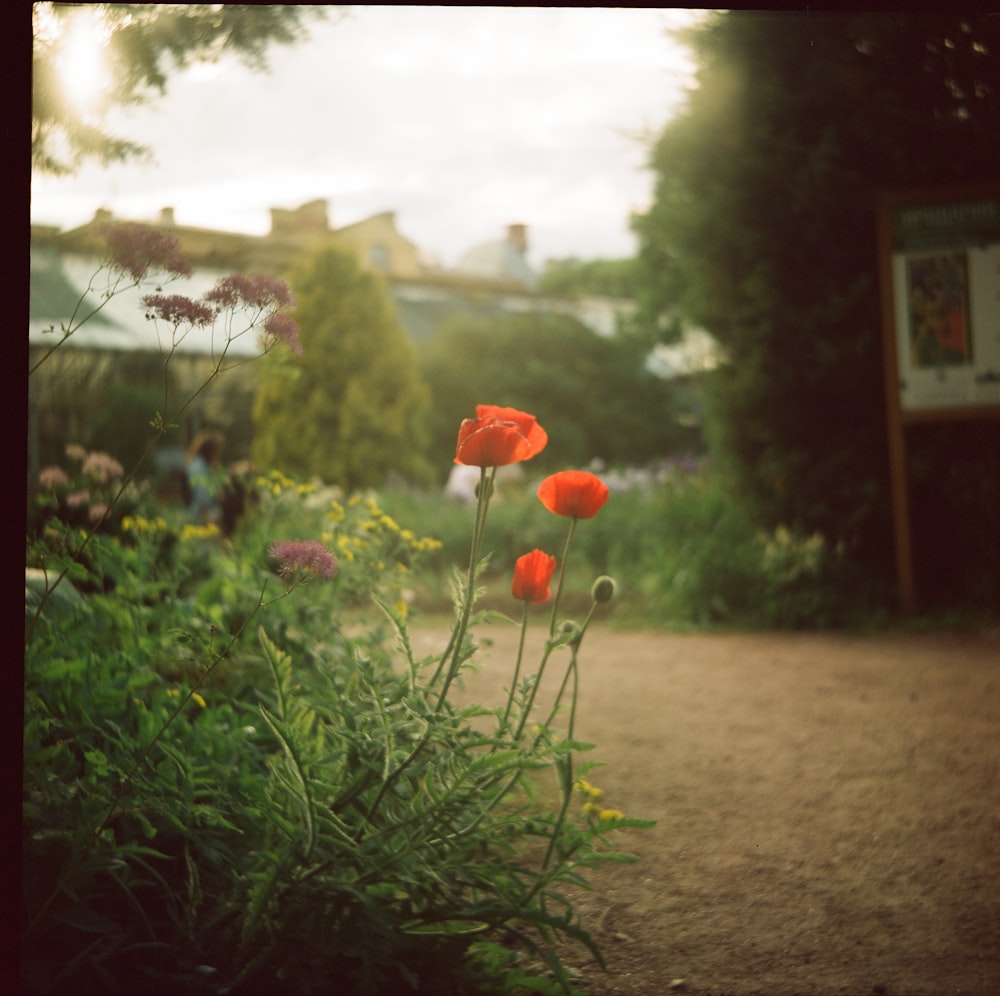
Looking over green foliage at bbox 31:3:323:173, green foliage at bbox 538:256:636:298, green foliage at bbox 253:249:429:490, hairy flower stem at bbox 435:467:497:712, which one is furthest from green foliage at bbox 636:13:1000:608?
green foliage at bbox 538:256:636:298

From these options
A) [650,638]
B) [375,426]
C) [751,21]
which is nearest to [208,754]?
[650,638]

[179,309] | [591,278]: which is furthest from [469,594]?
[591,278]

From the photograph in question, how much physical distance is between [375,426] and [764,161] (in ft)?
24.2

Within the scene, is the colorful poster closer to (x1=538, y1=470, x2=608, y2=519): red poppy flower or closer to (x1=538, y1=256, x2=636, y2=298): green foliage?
(x1=538, y1=470, x2=608, y2=519): red poppy flower

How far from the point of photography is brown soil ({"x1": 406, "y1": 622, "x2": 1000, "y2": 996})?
2.14m

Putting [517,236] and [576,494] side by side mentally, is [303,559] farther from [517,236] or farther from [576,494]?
[517,236]

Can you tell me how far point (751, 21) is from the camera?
6.30m

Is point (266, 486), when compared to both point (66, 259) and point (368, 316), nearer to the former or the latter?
point (66, 259)

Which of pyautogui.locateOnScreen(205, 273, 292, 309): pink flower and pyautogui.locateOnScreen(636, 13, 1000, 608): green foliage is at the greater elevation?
pyautogui.locateOnScreen(636, 13, 1000, 608): green foliage

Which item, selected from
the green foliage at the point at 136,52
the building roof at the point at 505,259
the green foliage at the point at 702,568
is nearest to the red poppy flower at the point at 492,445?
the green foliage at the point at 136,52

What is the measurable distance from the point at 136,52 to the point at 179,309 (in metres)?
1.15

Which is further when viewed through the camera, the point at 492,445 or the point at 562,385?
the point at 562,385

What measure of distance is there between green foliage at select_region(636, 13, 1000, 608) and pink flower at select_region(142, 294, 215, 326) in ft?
17.0

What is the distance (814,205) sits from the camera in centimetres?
634
